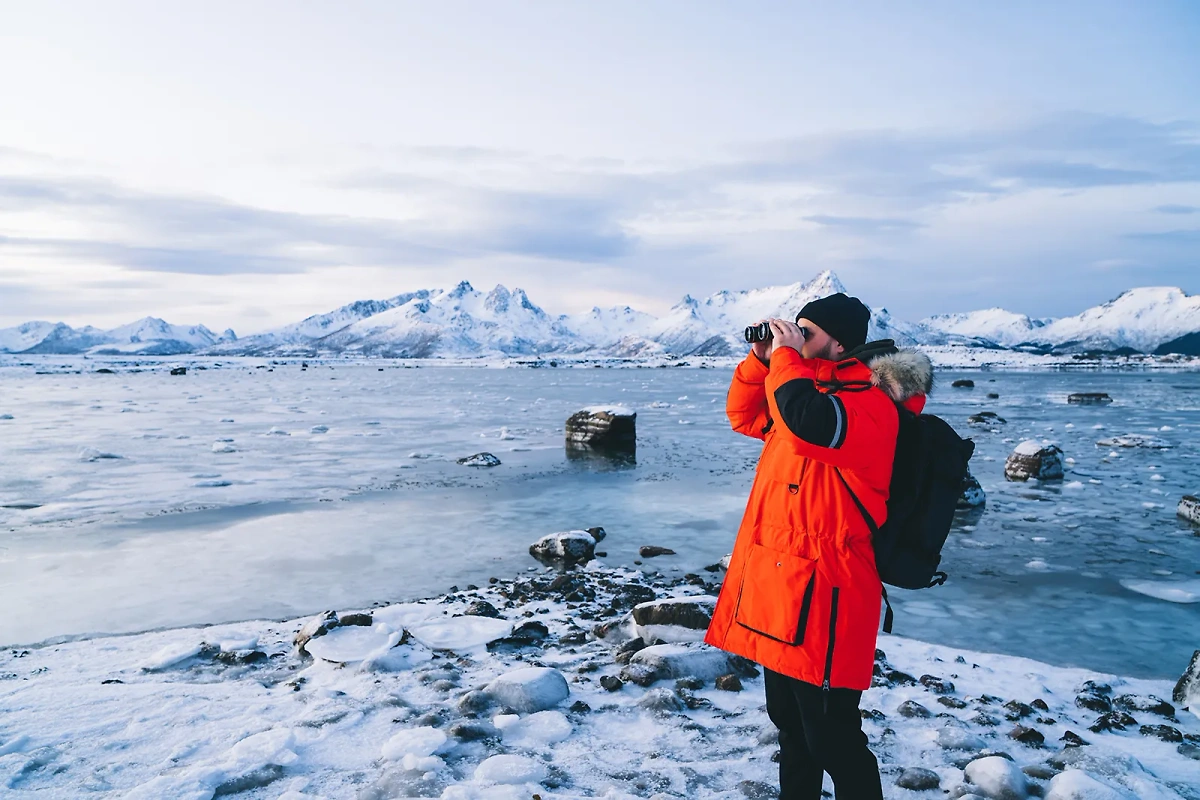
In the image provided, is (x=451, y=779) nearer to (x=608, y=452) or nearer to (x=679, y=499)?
(x=679, y=499)

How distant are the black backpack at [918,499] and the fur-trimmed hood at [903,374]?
0.08 meters

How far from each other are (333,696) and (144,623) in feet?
10.2

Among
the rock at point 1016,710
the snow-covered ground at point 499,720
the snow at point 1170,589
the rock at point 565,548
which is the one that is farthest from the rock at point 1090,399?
the rock at point 1016,710

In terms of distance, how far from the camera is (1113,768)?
4230 millimetres

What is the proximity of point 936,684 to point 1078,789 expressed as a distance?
167cm

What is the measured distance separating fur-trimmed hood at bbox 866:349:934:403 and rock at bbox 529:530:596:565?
679cm

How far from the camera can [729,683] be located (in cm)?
543

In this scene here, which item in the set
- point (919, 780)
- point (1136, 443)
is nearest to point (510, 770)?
point (919, 780)

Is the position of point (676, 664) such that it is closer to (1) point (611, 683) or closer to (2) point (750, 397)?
(1) point (611, 683)

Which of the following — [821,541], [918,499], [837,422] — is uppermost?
[837,422]

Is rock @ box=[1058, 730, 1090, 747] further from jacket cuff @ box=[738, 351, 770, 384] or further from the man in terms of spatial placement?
jacket cuff @ box=[738, 351, 770, 384]

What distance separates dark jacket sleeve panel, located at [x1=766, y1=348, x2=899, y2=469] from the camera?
2.92 metres

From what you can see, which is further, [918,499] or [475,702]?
[475,702]

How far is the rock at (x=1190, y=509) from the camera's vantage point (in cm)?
1124
